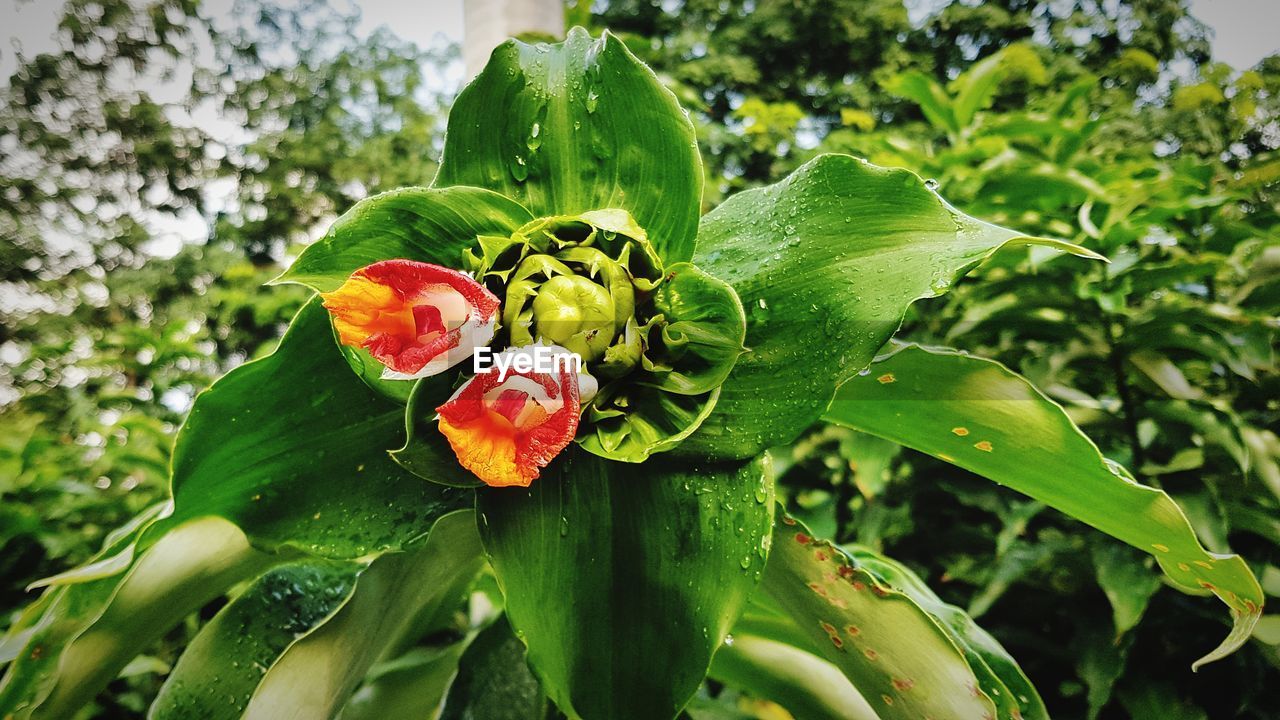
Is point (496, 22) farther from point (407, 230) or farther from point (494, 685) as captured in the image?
point (494, 685)

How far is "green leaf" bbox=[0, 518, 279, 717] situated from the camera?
37 cm

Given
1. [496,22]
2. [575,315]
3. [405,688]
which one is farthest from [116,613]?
[496,22]

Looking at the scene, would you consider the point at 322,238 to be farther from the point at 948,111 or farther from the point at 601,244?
the point at 948,111

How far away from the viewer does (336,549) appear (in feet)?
1.20

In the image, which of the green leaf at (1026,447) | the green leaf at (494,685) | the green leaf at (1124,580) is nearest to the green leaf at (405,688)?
the green leaf at (494,685)

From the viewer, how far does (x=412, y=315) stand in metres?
0.30

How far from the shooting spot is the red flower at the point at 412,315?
11.3 inches

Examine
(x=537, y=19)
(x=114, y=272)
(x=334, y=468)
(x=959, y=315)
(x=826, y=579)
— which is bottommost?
(x=114, y=272)

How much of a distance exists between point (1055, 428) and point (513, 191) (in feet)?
1.11

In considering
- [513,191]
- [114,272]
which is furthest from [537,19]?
[114,272]

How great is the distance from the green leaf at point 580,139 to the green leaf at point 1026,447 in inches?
6.9

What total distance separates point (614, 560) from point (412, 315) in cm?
17

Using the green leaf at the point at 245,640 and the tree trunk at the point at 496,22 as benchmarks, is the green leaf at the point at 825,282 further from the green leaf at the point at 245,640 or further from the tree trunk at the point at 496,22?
the tree trunk at the point at 496,22

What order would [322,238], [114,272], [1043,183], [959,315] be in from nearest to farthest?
[322,238] → [1043,183] → [959,315] → [114,272]
